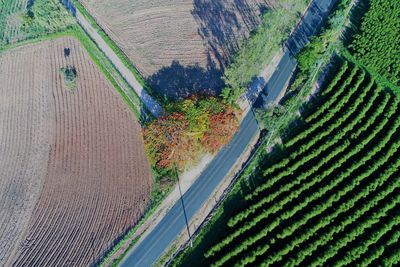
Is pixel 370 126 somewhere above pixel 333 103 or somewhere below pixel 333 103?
below

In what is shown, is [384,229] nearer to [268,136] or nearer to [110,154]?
[268,136]

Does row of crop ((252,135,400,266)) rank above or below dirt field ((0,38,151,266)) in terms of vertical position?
below

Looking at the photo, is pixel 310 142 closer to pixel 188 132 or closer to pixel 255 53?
pixel 255 53

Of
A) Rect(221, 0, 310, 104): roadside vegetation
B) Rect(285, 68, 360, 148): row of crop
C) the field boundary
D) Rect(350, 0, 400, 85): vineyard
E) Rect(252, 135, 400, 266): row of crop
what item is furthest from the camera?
Rect(350, 0, 400, 85): vineyard

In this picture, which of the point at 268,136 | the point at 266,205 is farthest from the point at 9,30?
the point at 266,205

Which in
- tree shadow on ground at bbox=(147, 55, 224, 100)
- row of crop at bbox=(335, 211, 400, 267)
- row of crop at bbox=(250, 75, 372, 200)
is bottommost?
row of crop at bbox=(335, 211, 400, 267)

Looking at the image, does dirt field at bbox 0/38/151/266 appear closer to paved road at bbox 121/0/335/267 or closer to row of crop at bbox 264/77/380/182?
paved road at bbox 121/0/335/267

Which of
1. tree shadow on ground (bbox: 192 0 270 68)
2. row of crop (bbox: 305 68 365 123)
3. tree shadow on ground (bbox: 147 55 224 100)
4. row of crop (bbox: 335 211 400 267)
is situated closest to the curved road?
row of crop (bbox: 305 68 365 123)
